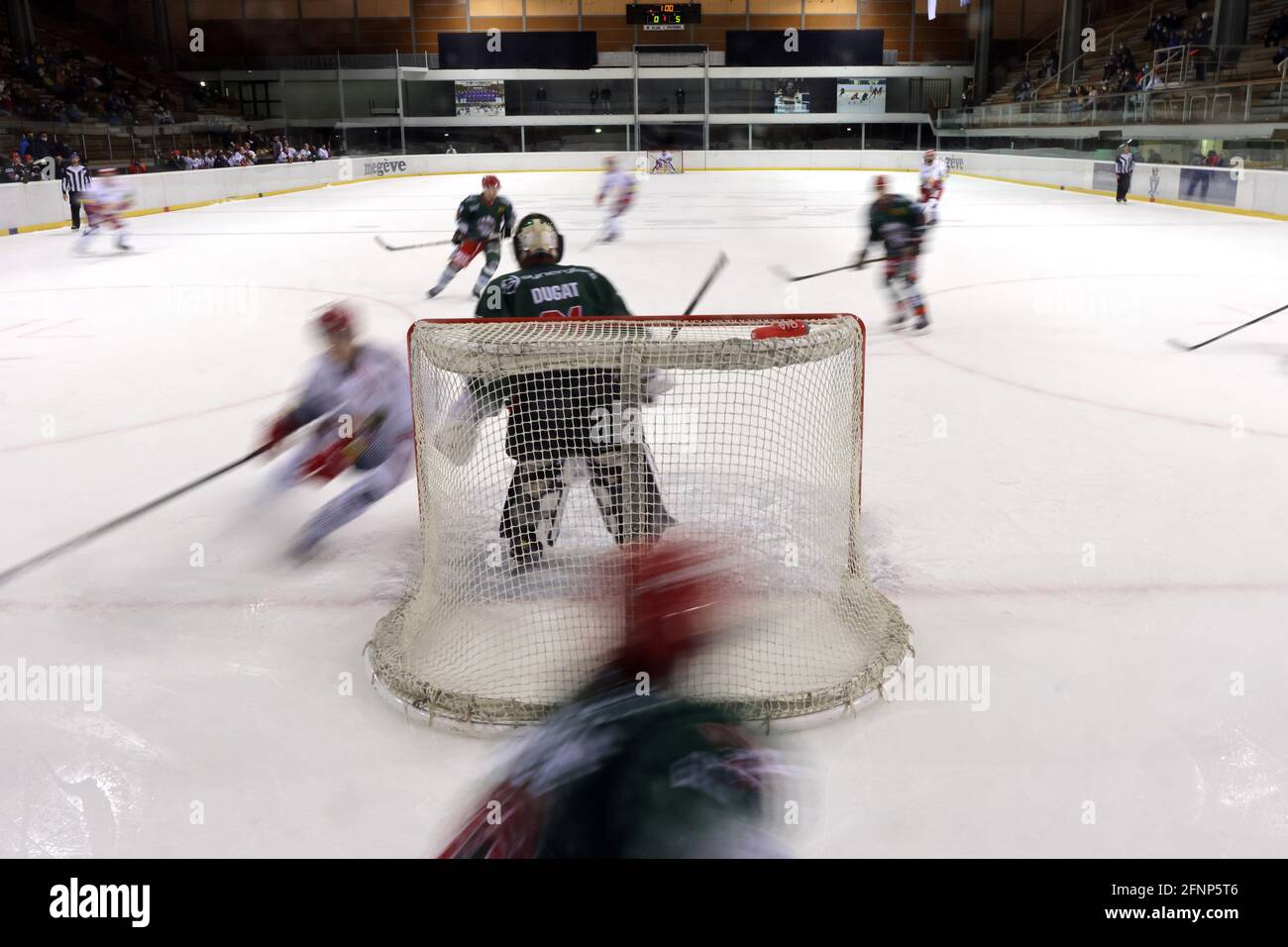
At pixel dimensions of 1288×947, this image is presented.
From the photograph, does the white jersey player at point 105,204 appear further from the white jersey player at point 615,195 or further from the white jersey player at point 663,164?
the white jersey player at point 663,164

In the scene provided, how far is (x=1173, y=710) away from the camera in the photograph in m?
2.53

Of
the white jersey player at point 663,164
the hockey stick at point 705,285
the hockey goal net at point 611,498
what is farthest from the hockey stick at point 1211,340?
the white jersey player at point 663,164

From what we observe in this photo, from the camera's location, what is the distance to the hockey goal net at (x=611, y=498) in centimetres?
260

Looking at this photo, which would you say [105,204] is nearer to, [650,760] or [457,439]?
[457,439]

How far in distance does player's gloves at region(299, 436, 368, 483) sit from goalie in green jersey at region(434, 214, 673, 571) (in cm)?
70

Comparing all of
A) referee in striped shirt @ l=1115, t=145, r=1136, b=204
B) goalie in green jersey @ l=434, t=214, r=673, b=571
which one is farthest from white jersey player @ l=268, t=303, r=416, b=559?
referee in striped shirt @ l=1115, t=145, r=1136, b=204

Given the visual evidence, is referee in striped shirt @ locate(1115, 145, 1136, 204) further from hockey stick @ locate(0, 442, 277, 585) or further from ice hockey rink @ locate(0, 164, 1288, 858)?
hockey stick @ locate(0, 442, 277, 585)

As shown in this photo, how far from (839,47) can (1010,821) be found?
36.8 metres

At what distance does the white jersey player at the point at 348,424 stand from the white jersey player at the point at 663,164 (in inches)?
1120

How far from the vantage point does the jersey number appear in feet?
10.2

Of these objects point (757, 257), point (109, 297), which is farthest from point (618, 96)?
point (109, 297)

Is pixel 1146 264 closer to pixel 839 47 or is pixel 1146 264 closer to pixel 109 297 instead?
pixel 109 297

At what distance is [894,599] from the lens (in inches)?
125

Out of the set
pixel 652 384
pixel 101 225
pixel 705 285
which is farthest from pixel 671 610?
pixel 101 225
